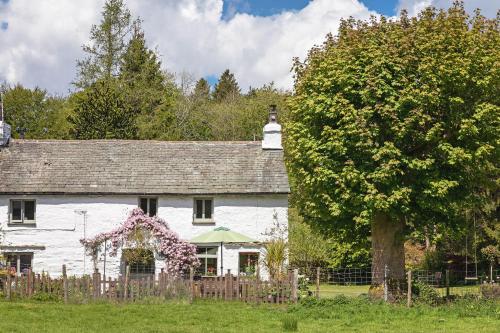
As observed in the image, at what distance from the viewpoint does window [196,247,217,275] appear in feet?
107

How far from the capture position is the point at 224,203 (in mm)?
33281

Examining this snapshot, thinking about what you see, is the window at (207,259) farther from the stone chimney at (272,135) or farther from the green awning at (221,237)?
the stone chimney at (272,135)

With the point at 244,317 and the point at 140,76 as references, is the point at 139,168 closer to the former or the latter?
the point at 244,317

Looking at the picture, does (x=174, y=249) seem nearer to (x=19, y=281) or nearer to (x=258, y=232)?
(x=258, y=232)

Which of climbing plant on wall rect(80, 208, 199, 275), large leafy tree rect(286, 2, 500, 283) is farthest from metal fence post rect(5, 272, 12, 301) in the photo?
large leafy tree rect(286, 2, 500, 283)

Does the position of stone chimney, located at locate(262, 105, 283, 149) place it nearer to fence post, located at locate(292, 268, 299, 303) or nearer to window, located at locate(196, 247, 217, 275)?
window, located at locate(196, 247, 217, 275)

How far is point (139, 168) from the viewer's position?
34.5m

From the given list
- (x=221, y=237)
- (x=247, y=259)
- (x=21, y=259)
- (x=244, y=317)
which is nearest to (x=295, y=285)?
(x=244, y=317)

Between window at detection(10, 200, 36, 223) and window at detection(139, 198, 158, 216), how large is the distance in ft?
17.0

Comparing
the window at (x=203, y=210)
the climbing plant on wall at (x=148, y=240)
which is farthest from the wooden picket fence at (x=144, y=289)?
the window at (x=203, y=210)

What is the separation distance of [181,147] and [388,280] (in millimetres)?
14451

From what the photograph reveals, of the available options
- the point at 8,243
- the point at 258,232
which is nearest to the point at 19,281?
the point at 8,243

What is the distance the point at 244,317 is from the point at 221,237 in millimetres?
9165

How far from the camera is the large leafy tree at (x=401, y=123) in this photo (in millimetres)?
25109
